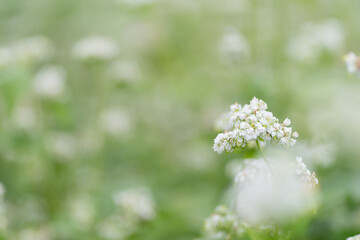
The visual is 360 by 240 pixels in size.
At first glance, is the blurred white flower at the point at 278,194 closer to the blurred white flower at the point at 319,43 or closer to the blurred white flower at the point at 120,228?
the blurred white flower at the point at 120,228

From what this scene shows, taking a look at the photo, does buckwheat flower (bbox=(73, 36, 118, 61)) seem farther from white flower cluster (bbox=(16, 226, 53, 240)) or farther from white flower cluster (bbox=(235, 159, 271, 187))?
white flower cluster (bbox=(235, 159, 271, 187))

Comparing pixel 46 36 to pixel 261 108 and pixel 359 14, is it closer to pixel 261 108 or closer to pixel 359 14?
pixel 359 14

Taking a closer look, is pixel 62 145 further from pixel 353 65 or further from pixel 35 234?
pixel 353 65

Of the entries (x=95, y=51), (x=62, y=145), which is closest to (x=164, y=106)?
(x=62, y=145)

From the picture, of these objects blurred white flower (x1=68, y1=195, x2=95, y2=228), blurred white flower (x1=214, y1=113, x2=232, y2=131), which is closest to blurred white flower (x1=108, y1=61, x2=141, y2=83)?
blurred white flower (x1=68, y1=195, x2=95, y2=228)

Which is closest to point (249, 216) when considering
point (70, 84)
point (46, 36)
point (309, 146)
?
point (309, 146)

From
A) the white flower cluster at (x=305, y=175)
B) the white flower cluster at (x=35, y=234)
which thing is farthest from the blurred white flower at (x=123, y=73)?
the white flower cluster at (x=305, y=175)
